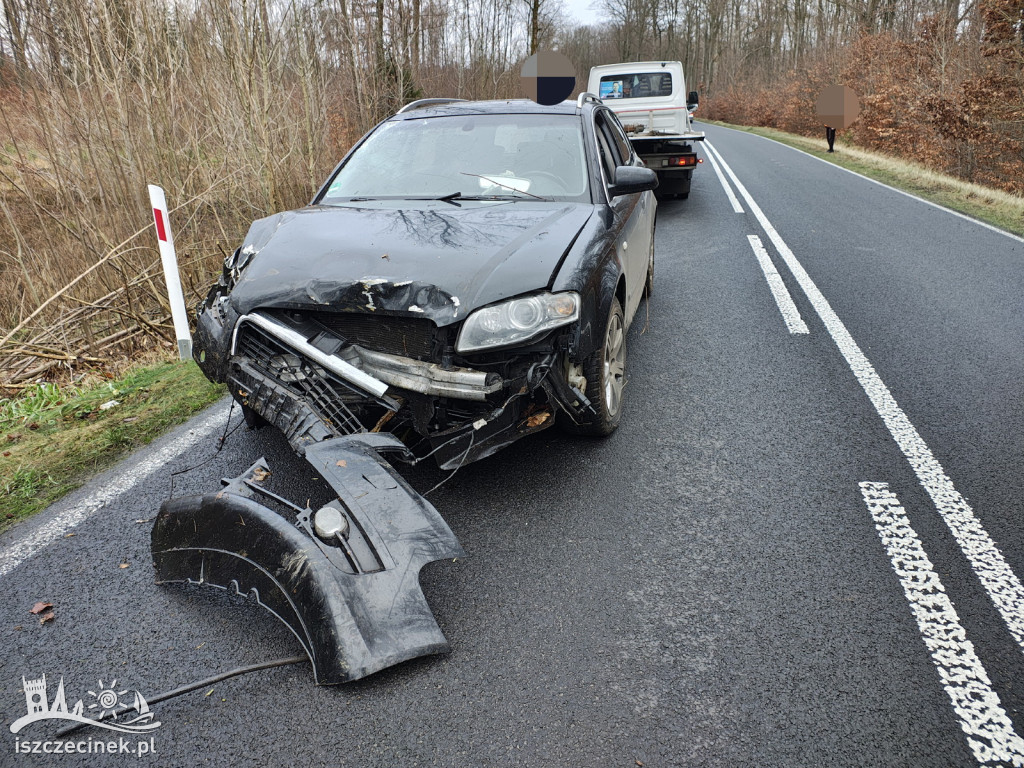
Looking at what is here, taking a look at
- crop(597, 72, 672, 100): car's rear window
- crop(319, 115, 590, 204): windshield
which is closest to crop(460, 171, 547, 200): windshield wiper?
crop(319, 115, 590, 204): windshield

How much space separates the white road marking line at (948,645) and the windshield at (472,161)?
2319mm

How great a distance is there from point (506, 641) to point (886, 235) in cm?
896

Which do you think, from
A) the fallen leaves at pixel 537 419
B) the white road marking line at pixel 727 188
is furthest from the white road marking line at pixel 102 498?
the white road marking line at pixel 727 188

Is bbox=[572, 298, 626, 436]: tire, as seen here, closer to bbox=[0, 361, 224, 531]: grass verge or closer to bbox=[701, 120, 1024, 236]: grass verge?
bbox=[0, 361, 224, 531]: grass verge

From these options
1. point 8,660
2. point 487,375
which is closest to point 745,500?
point 487,375

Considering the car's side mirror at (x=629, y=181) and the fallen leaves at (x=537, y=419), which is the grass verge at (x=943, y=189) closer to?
the car's side mirror at (x=629, y=181)

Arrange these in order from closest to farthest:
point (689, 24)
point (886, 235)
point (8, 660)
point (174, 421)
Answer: point (8, 660)
point (174, 421)
point (886, 235)
point (689, 24)

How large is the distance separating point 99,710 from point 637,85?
14033 mm

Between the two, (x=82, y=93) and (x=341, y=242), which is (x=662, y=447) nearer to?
(x=341, y=242)

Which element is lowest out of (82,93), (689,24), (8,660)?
(8,660)

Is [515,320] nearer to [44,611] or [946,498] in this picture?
[44,611]

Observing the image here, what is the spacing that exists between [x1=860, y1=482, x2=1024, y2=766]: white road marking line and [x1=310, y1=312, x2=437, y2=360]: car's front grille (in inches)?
79.9

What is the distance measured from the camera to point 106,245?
5.78m

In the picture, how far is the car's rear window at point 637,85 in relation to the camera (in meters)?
13.5
